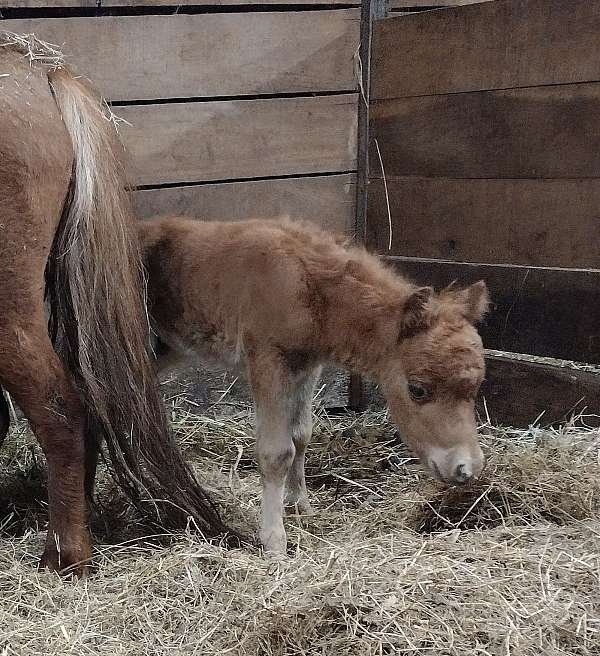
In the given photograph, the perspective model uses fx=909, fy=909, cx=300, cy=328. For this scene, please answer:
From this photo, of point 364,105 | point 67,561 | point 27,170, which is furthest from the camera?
point 364,105

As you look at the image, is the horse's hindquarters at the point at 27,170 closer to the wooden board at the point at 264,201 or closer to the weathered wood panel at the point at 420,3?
the wooden board at the point at 264,201

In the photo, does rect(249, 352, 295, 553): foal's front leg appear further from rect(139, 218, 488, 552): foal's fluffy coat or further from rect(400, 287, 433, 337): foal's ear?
rect(400, 287, 433, 337): foal's ear

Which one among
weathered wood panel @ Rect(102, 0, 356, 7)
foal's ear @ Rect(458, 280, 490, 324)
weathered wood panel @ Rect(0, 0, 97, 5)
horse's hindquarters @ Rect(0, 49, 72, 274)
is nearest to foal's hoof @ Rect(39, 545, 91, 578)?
horse's hindquarters @ Rect(0, 49, 72, 274)

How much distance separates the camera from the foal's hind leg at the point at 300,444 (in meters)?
3.37

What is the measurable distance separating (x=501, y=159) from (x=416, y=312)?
136cm

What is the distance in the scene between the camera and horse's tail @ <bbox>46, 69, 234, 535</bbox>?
9.21 feet

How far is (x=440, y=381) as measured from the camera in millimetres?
2854

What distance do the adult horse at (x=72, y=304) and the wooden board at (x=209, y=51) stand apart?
0.68 metres

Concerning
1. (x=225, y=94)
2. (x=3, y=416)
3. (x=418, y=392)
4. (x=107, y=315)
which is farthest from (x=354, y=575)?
(x=225, y=94)

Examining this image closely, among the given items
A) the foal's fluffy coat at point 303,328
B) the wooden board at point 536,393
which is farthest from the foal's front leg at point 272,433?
the wooden board at point 536,393

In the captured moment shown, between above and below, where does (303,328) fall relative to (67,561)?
above

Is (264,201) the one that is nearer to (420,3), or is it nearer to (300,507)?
(420,3)

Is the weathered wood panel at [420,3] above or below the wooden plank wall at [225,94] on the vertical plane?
above

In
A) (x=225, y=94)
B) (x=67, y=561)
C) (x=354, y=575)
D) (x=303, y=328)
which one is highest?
(x=225, y=94)
